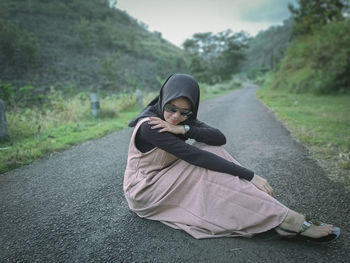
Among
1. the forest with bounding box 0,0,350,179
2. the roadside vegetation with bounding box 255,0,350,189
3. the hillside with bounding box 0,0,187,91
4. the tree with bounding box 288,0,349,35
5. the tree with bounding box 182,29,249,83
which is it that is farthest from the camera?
the tree with bounding box 182,29,249,83

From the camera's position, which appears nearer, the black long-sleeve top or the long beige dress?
the long beige dress

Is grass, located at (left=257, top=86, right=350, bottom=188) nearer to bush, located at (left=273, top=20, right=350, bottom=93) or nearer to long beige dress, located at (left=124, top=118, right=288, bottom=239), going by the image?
long beige dress, located at (left=124, top=118, right=288, bottom=239)

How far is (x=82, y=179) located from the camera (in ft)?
10.0

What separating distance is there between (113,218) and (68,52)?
2664 cm

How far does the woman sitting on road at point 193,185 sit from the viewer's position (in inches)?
63.3

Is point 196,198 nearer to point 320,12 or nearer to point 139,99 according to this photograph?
point 139,99

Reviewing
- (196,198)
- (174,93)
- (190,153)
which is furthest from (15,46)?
(196,198)

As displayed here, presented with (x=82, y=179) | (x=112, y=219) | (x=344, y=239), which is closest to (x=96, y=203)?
(x=112, y=219)

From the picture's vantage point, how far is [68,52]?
945 inches

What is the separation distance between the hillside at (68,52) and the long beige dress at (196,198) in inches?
727

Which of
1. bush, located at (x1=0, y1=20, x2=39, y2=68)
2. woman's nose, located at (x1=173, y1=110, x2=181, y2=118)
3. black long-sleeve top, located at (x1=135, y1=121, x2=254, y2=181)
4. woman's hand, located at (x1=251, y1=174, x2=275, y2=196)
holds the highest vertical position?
bush, located at (x1=0, y1=20, x2=39, y2=68)

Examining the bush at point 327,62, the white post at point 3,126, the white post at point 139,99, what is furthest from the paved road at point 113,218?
the bush at point 327,62

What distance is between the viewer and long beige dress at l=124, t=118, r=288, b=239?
1634mm

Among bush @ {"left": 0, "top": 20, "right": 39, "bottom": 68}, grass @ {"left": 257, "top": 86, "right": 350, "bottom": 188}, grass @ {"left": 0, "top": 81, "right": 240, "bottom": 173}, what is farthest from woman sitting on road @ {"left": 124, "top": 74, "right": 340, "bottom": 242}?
bush @ {"left": 0, "top": 20, "right": 39, "bottom": 68}
